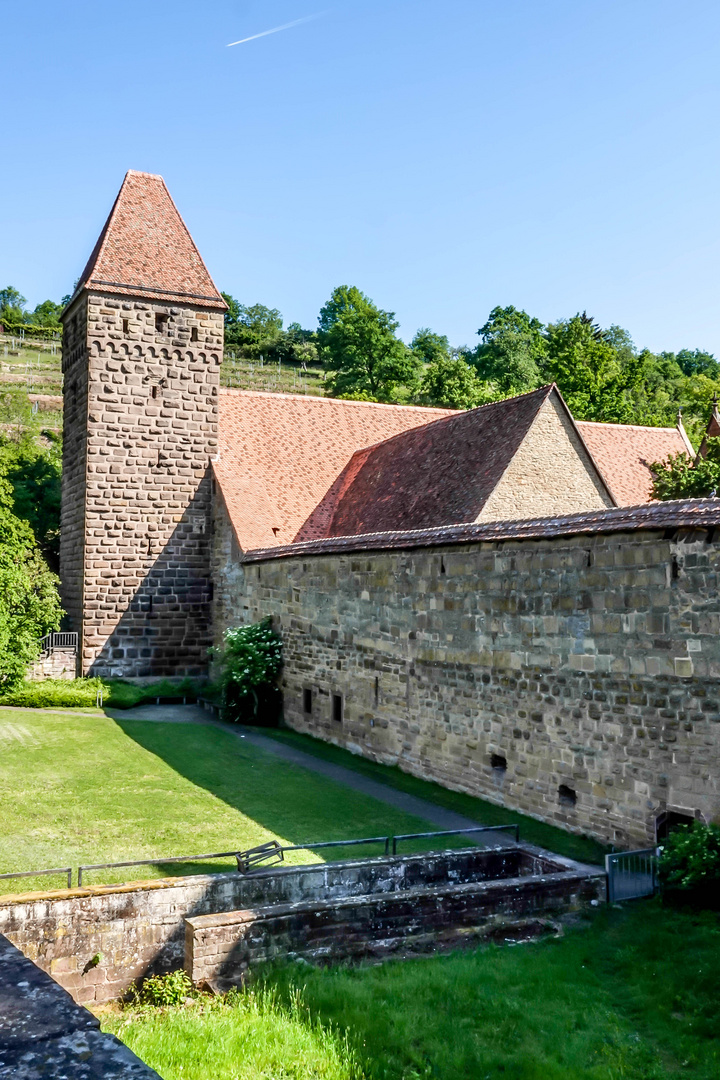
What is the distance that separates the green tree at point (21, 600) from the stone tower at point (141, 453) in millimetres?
909

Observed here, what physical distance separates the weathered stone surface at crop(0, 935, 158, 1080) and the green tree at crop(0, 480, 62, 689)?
20.3 m

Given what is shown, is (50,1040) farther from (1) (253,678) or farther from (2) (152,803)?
(1) (253,678)

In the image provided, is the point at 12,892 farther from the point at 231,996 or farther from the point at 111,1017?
the point at 231,996

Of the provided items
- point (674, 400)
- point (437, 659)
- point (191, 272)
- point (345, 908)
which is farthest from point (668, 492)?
point (674, 400)

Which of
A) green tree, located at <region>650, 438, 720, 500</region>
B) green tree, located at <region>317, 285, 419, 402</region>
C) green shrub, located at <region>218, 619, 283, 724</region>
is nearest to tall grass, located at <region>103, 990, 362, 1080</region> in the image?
green shrub, located at <region>218, 619, 283, 724</region>

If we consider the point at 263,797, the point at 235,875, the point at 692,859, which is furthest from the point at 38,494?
the point at 692,859

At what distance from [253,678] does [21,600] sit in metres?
7.02

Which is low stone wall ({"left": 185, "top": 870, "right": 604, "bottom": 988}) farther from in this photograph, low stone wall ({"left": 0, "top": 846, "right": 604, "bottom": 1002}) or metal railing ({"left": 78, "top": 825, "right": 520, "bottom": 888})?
metal railing ({"left": 78, "top": 825, "right": 520, "bottom": 888})

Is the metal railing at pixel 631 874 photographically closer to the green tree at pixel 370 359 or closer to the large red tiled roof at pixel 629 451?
the large red tiled roof at pixel 629 451

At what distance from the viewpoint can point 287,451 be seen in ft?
92.4

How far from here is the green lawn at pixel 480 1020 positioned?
7.46 m

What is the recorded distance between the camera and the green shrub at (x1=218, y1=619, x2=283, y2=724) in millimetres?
21234

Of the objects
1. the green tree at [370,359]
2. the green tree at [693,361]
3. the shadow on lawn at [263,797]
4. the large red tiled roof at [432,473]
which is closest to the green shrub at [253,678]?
the shadow on lawn at [263,797]

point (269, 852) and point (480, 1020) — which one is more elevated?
point (269, 852)
